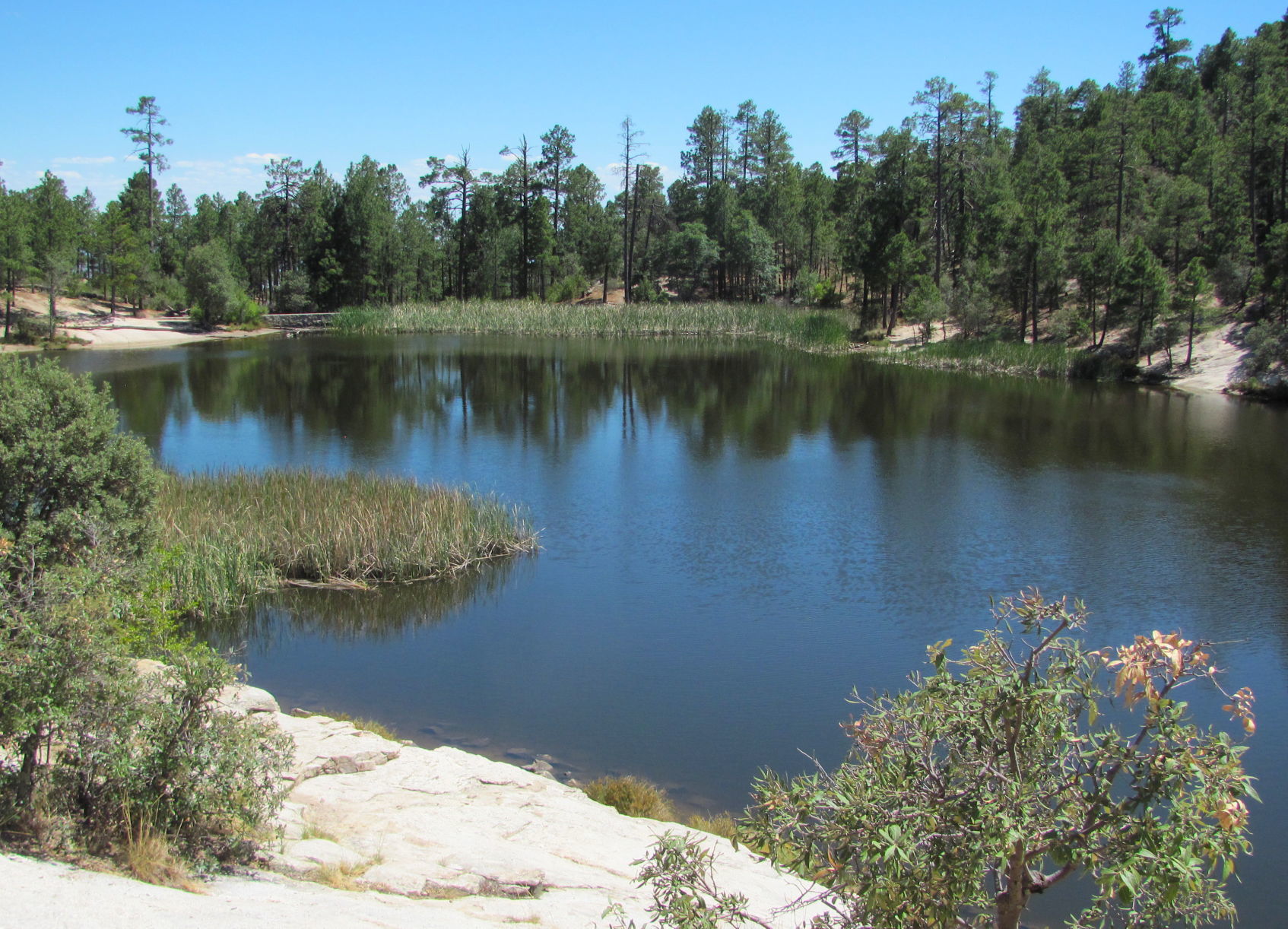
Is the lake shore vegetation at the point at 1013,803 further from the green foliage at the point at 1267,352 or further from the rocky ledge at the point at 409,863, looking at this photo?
the green foliage at the point at 1267,352

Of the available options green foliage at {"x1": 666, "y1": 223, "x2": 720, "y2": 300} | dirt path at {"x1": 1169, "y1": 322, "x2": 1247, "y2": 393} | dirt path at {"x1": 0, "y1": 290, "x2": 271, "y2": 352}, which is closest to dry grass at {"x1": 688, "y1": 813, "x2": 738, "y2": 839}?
dirt path at {"x1": 1169, "y1": 322, "x2": 1247, "y2": 393}

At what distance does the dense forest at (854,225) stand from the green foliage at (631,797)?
3839 cm

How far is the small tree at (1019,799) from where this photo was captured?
13.1 feet

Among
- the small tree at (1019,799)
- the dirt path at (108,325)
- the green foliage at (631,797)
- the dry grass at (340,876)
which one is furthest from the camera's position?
the dirt path at (108,325)

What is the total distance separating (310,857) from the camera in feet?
20.9

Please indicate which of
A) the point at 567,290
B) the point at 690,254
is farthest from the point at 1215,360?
the point at 567,290

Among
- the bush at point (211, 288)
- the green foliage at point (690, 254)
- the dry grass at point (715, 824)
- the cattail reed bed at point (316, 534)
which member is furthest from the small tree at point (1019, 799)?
the green foliage at point (690, 254)

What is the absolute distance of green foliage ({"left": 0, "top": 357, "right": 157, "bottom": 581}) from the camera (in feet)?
36.7

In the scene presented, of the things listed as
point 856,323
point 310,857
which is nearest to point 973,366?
point 856,323

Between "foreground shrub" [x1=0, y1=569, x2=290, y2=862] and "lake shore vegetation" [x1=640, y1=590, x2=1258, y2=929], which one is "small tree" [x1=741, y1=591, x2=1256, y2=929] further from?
"foreground shrub" [x1=0, y1=569, x2=290, y2=862]

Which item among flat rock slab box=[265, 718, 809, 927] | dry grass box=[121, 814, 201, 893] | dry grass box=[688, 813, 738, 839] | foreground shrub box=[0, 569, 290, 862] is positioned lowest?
dry grass box=[688, 813, 738, 839]

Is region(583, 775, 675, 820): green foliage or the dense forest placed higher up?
the dense forest

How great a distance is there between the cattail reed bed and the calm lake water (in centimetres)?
60

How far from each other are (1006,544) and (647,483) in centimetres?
Answer: 800
